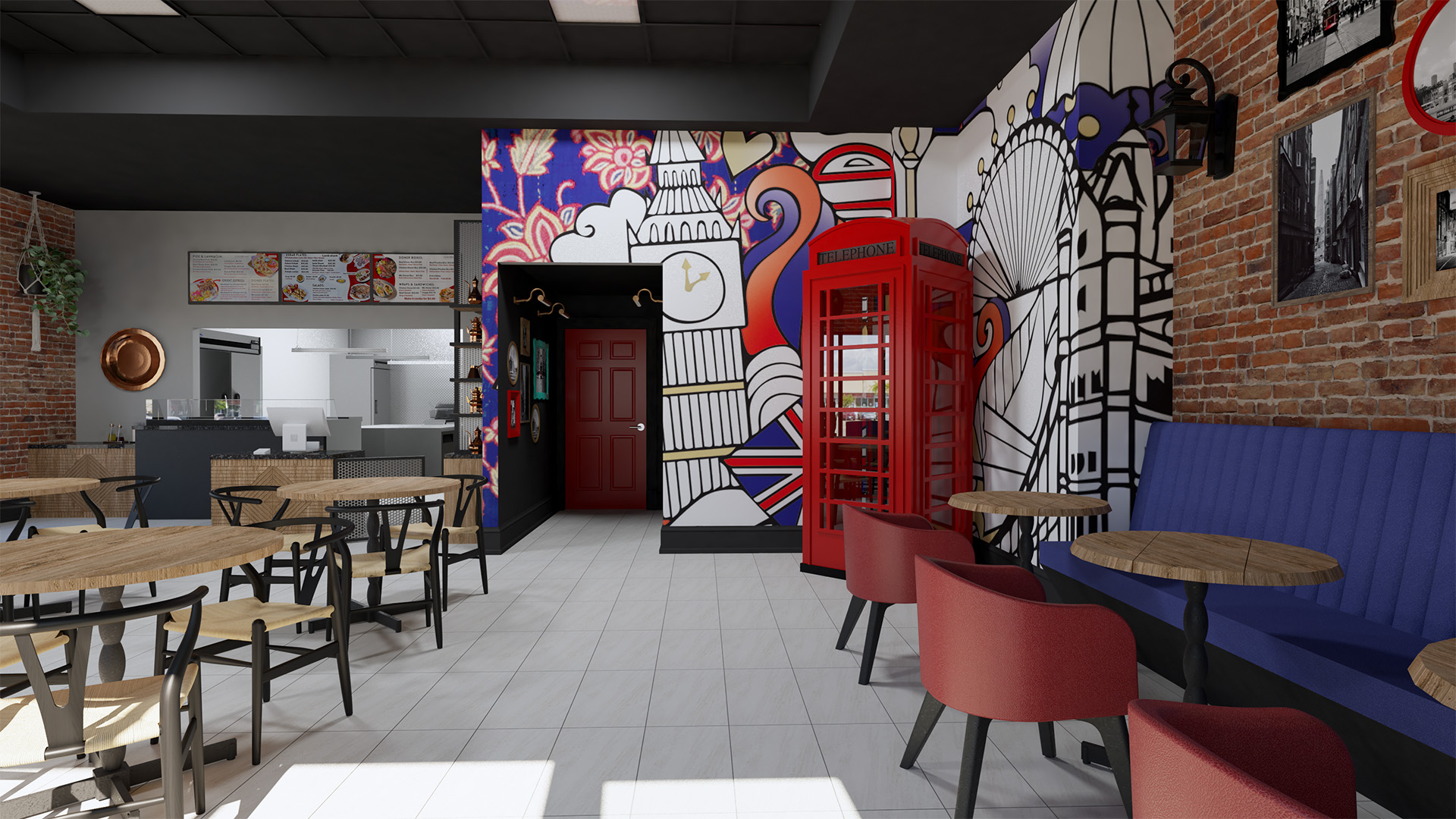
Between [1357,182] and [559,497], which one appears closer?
[1357,182]

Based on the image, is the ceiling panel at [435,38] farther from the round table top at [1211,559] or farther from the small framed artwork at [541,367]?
the round table top at [1211,559]

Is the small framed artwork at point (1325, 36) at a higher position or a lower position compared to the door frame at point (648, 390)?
higher

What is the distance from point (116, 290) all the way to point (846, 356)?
341 inches

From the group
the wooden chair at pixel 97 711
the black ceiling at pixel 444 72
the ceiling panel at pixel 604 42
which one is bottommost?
the wooden chair at pixel 97 711

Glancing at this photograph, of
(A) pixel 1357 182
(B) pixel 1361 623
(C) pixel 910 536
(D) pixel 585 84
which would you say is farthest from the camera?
(D) pixel 585 84

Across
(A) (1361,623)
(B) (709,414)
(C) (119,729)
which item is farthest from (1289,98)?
(C) (119,729)

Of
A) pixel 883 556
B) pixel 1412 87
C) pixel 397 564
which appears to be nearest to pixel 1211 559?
pixel 883 556

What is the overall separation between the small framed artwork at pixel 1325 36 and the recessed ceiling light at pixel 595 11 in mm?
3634

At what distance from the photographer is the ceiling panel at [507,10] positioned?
14.9 ft

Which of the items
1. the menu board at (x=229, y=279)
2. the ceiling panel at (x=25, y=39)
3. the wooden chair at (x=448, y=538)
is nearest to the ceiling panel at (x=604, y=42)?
the wooden chair at (x=448, y=538)

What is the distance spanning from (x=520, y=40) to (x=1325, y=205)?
16.3ft

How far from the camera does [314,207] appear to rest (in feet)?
26.2

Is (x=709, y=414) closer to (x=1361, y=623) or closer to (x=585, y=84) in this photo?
(x=585, y=84)

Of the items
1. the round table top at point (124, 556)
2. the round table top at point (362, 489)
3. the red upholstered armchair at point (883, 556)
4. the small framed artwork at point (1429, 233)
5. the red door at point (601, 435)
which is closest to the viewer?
the round table top at point (124, 556)
